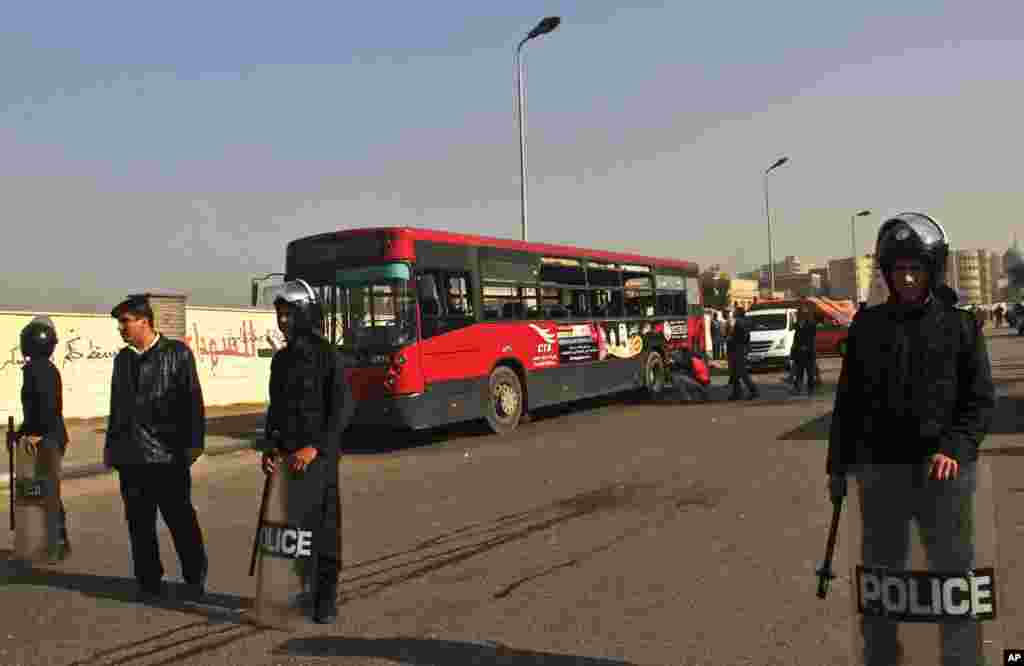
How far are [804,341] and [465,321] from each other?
26.3ft

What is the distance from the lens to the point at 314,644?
455cm

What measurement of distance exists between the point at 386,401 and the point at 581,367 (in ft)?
16.4

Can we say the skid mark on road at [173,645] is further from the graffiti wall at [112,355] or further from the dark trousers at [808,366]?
the dark trousers at [808,366]

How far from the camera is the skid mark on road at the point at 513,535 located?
5.83 metres

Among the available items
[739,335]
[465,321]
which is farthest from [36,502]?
[739,335]

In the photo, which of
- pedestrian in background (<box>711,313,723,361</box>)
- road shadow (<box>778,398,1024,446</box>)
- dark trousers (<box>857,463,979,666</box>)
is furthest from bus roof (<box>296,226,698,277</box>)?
pedestrian in background (<box>711,313,723,361</box>)

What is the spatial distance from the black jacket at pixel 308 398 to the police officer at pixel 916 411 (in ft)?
8.90

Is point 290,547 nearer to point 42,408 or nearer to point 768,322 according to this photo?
point 42,408

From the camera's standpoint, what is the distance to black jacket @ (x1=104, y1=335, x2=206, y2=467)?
215 inches

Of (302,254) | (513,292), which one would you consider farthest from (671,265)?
(302,254)

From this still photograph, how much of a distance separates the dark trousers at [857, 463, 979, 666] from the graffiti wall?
50.7 ft

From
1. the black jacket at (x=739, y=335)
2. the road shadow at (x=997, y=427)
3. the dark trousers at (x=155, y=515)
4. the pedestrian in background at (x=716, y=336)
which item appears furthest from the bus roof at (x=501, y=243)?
the pedestrian in background at (x=716, y=336)

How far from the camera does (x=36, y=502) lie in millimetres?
6660

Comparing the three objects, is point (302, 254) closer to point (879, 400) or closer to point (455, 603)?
Result: point (455, 603)
